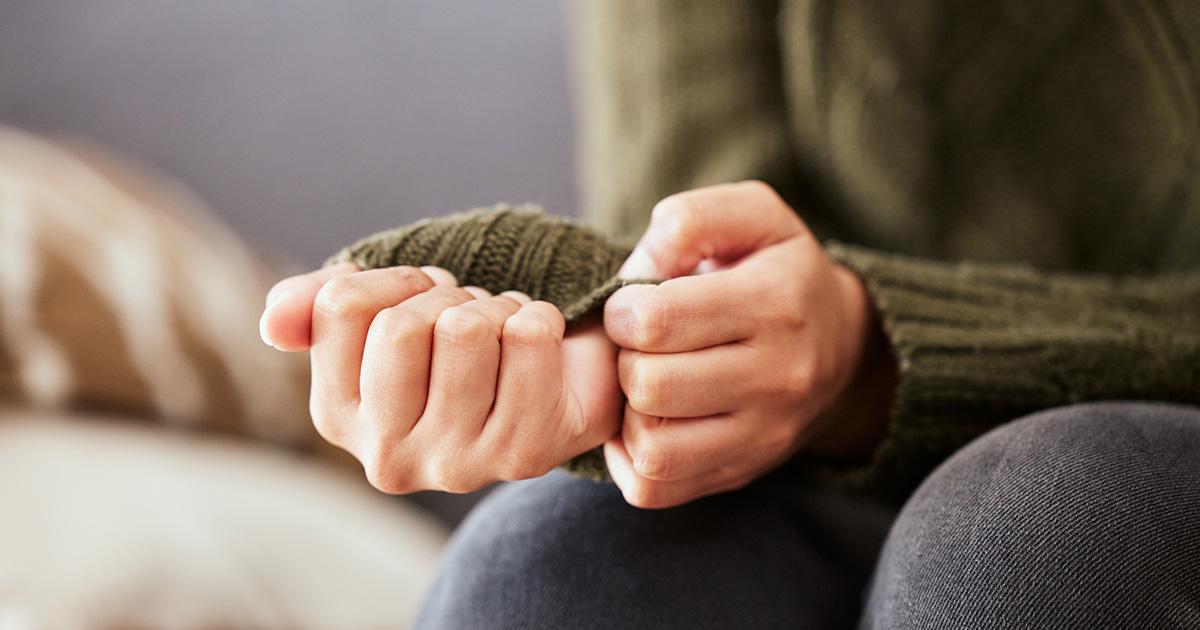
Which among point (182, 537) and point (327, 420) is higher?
point (327, 420)

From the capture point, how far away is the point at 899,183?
554 millimetres

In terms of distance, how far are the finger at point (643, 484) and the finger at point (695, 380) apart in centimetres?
3

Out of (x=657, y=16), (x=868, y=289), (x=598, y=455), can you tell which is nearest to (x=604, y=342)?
(x=598, y=455)

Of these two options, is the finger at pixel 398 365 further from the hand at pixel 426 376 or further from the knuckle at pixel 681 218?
the knuckle at pixel 681 218

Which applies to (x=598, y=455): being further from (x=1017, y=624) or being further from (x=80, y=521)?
(x=80, y=521)

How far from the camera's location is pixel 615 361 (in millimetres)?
313

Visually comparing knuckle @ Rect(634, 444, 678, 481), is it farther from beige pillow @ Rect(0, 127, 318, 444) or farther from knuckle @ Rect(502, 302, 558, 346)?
beige pillow @ Rect(0, 127, 318, 444)

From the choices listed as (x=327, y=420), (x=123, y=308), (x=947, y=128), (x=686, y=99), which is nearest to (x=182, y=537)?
(x=123, y=308)

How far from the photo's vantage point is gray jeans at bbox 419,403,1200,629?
28cm

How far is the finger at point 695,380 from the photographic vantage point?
291 millimetres

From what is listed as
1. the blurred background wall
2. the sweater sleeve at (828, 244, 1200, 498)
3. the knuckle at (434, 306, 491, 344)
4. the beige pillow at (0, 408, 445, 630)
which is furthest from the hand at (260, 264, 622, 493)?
the blurred background wall

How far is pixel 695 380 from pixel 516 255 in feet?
0.32

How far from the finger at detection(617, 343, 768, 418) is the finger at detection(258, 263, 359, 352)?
12cm

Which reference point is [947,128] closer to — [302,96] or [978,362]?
[978,362]
